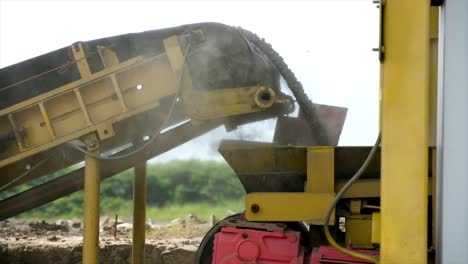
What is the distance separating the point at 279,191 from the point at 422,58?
8.69 feet

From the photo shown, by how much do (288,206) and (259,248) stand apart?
0.39m

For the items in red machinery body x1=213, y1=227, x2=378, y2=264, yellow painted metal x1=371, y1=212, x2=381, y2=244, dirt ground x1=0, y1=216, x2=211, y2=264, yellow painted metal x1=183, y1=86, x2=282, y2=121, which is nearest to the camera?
yellow painted metal x1=371, y1=212, x2=381, y2=244

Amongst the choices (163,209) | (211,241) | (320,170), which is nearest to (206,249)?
(211,241)

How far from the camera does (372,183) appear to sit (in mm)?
5570

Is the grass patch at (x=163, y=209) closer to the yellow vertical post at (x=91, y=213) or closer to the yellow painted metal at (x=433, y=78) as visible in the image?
the yellow vertical post at (x=91, y=213)

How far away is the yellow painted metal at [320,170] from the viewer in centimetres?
563

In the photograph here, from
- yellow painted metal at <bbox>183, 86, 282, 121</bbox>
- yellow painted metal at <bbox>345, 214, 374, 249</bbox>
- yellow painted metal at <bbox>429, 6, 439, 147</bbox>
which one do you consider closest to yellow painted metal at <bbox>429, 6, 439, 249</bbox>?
yellow painted metal at <bbox>429, 6, 439, 147</bbox>

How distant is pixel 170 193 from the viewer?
18062 millimetres

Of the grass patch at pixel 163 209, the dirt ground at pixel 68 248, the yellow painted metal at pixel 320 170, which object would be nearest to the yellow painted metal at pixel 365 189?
the yellow painted metal at pixel 320 170

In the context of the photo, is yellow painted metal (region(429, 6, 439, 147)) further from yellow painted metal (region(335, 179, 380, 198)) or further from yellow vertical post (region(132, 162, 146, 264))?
yellow vertical post (region(132, 162, 146, 264))

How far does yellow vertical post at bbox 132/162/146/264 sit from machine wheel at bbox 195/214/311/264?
110cm

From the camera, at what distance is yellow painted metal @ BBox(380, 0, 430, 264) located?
3.57 meters

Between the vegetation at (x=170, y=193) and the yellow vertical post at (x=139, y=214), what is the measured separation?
747cm

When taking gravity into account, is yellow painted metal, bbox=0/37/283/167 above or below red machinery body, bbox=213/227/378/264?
above
